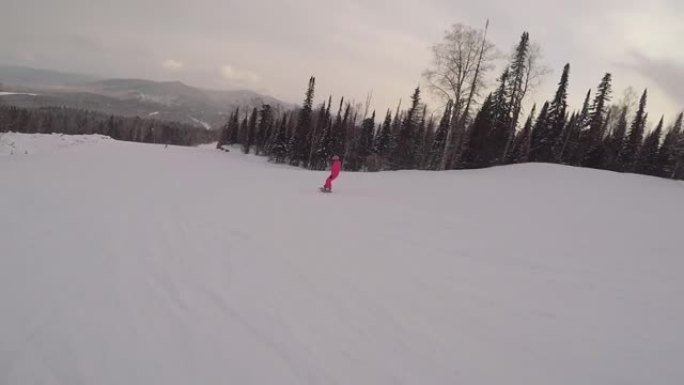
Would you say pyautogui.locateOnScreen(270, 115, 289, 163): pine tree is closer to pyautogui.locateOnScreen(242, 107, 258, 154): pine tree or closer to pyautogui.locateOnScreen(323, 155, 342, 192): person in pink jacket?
pyautogui.locateOnScreen(242, 107, 258, 154): pine tree

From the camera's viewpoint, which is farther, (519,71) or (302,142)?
(302,142)

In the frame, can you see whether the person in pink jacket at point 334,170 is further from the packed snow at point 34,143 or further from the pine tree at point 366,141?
the pine tree at point 366,141

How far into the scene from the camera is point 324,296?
466 cm

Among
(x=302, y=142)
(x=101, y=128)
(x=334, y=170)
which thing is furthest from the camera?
(x=101, y=128)

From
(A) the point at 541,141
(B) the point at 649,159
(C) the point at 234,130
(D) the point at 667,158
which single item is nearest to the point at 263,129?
(C) the point at 234,130

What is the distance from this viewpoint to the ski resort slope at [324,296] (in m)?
3.33

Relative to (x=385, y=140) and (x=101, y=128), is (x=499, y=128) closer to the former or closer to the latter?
(x=385, y=140)

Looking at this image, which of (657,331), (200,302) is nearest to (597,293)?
(657,331)

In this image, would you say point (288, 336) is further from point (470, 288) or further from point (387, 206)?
point (387, 206)

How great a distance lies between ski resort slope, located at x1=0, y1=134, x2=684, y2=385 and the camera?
333 cm

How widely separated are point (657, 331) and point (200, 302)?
5578 mm

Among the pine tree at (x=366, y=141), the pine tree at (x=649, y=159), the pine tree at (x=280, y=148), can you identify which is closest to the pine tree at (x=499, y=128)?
the pine tree at (x=649, y=159)

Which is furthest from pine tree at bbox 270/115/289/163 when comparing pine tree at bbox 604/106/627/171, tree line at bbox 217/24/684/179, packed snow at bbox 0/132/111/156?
pine tree at bbox 604/106/627/171

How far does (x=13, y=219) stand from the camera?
741 cm
